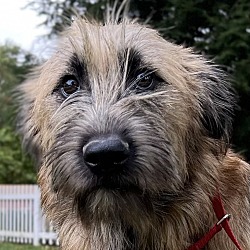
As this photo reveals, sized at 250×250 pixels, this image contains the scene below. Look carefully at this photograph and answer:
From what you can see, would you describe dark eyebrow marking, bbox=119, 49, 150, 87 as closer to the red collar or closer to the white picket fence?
the red collar

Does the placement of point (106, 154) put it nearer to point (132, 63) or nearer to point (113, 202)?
point (113, 202)

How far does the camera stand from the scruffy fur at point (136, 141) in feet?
10.5

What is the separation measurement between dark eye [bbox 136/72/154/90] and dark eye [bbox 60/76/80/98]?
0.34 metres

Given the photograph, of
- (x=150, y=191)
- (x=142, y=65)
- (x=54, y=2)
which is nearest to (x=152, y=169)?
(x=150, y=191)

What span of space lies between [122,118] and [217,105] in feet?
2.95

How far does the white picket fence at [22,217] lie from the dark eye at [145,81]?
1027cm

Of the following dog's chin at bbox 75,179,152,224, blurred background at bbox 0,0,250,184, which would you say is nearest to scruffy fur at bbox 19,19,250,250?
dog's chin at bbox 75,179,152,224

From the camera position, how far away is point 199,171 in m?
3.65

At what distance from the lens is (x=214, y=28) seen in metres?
12.7

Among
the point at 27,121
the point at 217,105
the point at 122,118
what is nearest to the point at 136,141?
the point at 122,118

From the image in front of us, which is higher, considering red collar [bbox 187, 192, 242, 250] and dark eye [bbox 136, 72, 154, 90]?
dark eye [bbox 136, 72, 154, 90]

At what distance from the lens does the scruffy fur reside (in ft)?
10.5

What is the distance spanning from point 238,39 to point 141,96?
8.97m

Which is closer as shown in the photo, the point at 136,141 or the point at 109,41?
the point at 136,141
